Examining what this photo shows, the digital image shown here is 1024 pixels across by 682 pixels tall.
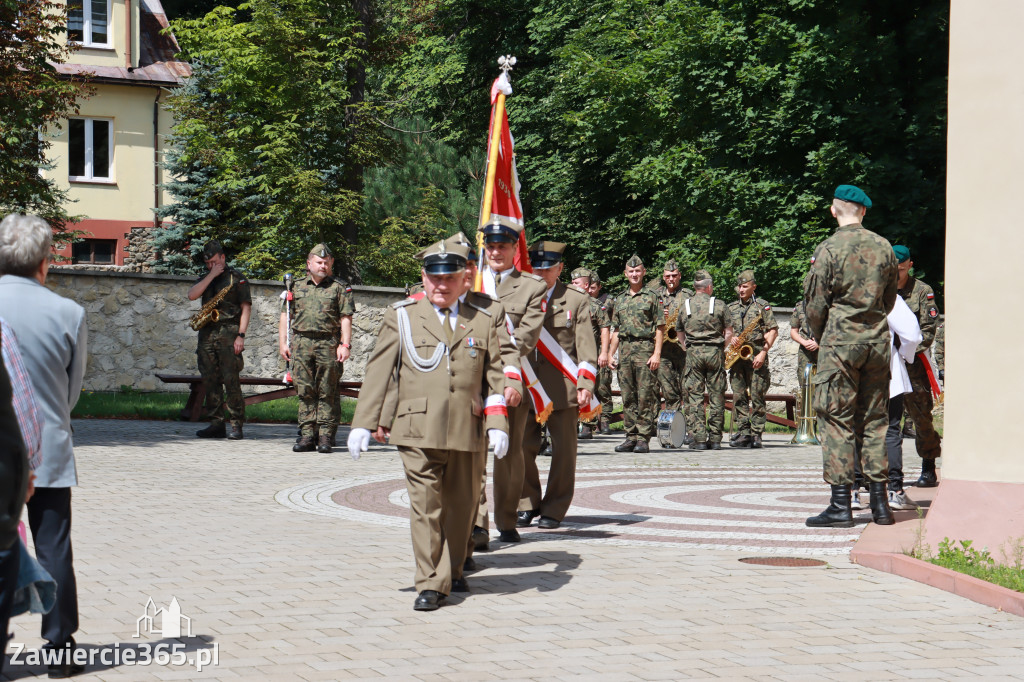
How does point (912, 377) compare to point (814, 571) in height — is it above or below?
above

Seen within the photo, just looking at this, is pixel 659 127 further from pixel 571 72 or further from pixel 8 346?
pixel 8 346

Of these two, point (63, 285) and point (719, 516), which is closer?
point (719, 516)

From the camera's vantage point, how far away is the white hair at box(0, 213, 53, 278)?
596 cm

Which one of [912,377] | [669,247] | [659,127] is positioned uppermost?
[659,127]

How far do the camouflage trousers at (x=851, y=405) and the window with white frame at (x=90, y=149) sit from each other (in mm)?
41108

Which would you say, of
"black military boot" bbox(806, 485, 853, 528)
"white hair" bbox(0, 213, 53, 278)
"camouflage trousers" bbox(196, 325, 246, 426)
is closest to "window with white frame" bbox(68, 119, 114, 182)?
"camouflage trousers" bbox(196, 325, 246, 426)

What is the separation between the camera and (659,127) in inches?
1460

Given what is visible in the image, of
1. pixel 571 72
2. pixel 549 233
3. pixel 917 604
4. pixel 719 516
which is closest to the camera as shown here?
pixel 917 604

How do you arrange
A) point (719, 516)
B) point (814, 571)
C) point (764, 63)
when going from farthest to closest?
point (764, 63), point (719, 516), point (814, 571)

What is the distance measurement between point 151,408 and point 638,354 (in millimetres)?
8824

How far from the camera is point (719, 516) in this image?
11383mm

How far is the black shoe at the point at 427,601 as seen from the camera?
7.35m

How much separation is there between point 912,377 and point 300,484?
19.5ft

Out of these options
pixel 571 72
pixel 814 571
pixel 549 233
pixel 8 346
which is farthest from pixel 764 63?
pixel 8 346
